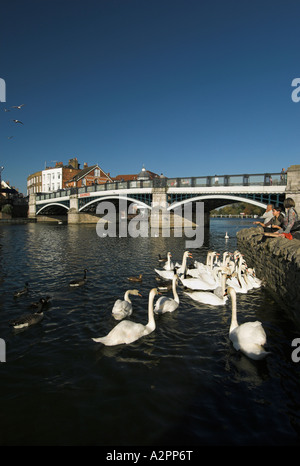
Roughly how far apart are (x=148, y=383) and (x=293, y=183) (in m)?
30.8

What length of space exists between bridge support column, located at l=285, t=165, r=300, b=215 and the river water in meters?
24.0

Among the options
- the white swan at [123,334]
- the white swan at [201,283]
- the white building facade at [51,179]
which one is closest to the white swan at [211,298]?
the white swan at [201,283]

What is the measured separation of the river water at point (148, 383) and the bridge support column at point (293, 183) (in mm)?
23986

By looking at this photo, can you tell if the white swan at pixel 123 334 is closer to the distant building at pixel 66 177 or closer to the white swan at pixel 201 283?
the white swan at pixel 201 283

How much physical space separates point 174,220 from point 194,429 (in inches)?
1763

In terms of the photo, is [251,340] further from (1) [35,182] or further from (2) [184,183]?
(1) [35,182]

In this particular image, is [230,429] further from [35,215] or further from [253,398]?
[35,215]

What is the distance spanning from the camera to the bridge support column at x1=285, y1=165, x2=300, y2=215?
1169 inches

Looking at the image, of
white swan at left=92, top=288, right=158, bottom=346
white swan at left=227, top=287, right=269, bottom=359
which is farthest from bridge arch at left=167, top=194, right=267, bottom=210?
white swan at left=92, top=288, right=158, bottom=346

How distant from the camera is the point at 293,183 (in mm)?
29922

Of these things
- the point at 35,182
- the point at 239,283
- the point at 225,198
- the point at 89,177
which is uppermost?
the point at 35,182

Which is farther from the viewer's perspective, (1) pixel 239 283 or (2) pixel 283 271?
(1) pixel 239 283

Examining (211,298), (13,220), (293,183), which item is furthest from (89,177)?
(211,298)
